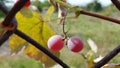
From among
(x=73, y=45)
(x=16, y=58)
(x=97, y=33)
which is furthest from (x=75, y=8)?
(x=97, y=33)

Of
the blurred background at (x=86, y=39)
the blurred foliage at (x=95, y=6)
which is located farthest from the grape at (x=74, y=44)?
the blurred foliage at (x=95, y=6)

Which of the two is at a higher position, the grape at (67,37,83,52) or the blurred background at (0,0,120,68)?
the grape at (67,37,83,52)

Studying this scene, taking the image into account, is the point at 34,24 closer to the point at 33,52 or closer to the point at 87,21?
the point at 33,52

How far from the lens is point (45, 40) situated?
0.52 meters

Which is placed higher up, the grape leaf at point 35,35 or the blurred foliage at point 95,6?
the grape leaf at point 35,35

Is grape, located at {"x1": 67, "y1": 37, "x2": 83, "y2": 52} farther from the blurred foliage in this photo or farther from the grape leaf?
the blurred foliage

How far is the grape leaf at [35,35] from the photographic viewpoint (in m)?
0.51

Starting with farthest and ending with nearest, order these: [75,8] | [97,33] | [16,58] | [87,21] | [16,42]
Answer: [87,21] < [97,33] < [16,58] < [16,42] < [75,8]

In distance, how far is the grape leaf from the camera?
0.51 metres

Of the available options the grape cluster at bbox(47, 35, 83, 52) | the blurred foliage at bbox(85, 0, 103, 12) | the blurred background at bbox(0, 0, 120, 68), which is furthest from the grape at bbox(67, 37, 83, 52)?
the blurred foliage at bbox(85, 0, 103, 12)

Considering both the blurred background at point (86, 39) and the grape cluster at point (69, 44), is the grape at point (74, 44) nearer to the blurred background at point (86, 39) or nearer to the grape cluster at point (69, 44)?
the grape cluster at point (69, 44)

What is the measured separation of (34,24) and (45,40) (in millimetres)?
25

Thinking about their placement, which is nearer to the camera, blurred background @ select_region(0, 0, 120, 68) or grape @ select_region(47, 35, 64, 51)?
grape @ select_region(47, 35, 64, 51)

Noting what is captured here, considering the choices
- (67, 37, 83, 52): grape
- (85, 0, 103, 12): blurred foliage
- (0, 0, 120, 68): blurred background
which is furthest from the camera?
(85, 0, 103, 12): blurred foliage
